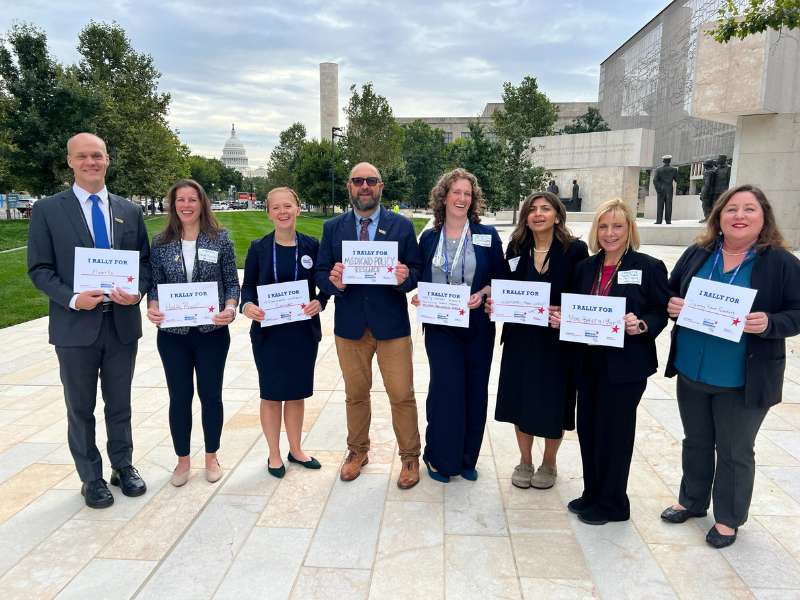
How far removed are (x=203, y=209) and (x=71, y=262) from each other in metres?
0.93

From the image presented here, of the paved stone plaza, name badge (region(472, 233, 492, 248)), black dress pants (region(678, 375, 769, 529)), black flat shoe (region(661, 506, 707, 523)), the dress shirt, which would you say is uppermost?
the dress shirt

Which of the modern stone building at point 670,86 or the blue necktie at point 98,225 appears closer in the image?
the blue necktie at point 98,225

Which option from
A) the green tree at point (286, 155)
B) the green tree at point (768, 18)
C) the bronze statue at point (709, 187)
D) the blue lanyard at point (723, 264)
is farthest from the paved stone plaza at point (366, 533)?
the green tree at point (286, 155)

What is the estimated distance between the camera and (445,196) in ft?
13.0

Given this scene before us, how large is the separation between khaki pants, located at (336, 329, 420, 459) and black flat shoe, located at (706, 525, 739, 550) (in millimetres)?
2017

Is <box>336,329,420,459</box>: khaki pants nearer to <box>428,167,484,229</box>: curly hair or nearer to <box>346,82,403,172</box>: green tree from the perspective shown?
<box>428,167,484,229</box>: curly hair

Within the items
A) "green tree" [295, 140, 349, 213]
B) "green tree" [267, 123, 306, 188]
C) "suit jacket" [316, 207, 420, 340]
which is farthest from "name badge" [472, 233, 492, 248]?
"green tree" [267, 123, 306, 188]

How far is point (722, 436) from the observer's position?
3408 mm

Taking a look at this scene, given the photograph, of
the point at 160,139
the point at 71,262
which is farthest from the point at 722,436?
the point at 160,139

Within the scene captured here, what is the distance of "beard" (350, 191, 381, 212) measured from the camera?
3916 mm

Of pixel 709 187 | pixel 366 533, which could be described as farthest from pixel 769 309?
pixel 709 187

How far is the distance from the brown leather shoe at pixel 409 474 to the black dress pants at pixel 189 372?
58.7 inches

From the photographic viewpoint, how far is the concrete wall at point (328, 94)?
78.4m

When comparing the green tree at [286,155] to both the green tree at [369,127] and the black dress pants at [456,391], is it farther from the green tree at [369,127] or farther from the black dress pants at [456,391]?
the black dress pants at [456,391]
